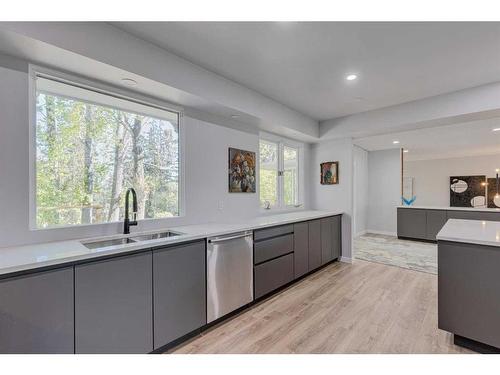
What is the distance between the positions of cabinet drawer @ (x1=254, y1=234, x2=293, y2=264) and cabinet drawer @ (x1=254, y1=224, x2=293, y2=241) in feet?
0.17

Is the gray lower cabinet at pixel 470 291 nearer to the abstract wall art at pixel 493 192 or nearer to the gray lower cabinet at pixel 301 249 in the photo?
the gray lower cabinet at pixel 301 249

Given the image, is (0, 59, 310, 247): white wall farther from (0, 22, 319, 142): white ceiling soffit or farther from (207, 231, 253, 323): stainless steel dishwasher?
(207, 231, 253, 323): stainless steel dishwasher

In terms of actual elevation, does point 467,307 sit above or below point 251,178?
below

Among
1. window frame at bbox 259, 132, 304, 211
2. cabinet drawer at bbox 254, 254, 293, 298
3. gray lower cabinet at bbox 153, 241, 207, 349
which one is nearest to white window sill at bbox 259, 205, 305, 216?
window frame at bbox 259, 132, 304, 211

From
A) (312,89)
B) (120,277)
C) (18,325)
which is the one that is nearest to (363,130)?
(312,89)

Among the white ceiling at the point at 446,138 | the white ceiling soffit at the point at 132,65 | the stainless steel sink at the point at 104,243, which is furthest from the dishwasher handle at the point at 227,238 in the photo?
the white ceiling at the point at 446,138

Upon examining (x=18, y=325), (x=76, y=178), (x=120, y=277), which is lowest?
(x=18, y=325)

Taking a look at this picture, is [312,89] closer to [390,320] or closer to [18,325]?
[390,320]

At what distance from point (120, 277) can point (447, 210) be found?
6.60 metres

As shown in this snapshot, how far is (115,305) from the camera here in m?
1.62

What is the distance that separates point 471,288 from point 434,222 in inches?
179

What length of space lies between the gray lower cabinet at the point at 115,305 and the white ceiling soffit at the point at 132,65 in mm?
1448

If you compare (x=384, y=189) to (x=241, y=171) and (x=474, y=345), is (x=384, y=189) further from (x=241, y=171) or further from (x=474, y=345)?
(x=474, y=345)

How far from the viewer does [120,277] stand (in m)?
1.64
